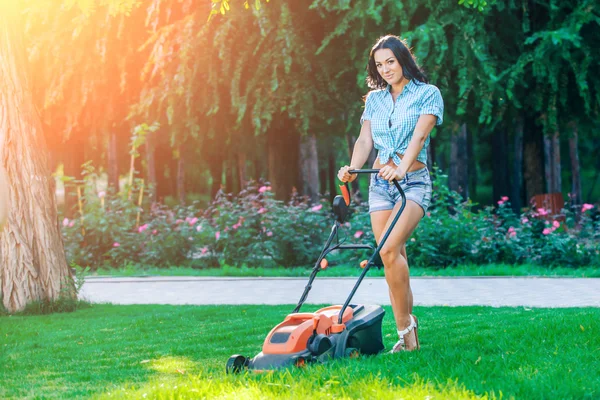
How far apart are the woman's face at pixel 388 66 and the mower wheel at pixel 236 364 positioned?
216 centimetres

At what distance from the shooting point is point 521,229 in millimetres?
12672

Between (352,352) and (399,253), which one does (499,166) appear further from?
(352,352)

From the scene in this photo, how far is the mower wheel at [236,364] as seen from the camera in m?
5.22

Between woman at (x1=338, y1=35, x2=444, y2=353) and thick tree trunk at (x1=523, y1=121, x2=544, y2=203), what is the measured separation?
11.7 metres

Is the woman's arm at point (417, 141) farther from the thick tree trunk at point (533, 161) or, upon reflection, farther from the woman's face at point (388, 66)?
the thick tree trunk at point (533, 161)

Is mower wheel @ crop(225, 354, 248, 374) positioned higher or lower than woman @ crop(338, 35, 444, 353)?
lower

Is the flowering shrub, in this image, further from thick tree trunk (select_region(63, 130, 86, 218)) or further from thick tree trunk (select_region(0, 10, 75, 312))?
thick tree trunk (select_region(63, 130, 86, 218))

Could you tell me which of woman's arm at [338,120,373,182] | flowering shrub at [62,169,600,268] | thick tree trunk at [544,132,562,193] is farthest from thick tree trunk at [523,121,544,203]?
woman's arm at [338,120,373,182]

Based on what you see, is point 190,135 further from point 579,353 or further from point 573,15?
point 579,353

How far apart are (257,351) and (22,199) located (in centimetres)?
375

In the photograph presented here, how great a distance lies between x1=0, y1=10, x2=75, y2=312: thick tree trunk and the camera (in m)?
8.85

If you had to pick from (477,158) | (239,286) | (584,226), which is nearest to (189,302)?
(239,286)

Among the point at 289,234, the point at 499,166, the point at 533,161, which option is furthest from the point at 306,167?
the point at 499,166

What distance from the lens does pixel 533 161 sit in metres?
17.2
